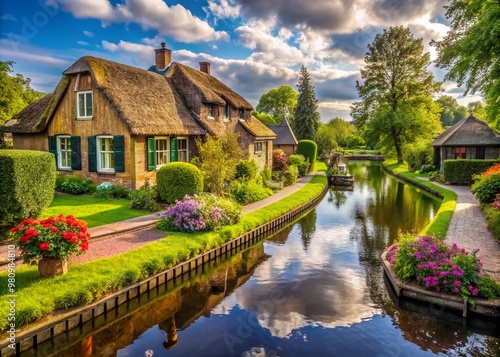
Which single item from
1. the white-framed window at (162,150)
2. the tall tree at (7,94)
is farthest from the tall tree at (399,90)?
the tall tree at (7,94)

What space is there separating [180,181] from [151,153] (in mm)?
3051

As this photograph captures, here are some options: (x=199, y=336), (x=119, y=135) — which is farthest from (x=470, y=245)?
(x=119, y=135)

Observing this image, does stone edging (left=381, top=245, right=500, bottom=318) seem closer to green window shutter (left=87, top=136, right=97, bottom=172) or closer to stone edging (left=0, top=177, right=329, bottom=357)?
stone edging (left=0, top=177, right=329, bottom=357)

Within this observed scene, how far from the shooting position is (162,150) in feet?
66.8

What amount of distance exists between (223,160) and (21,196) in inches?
387

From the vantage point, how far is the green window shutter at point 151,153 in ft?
61.7

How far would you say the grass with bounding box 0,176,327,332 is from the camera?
7.43 m

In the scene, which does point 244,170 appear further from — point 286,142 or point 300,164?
point 286,142

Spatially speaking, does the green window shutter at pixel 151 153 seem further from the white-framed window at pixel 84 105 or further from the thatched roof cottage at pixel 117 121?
the white-framed window at pixel 84 105

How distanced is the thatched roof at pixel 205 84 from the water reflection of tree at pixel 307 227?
9.88 metres

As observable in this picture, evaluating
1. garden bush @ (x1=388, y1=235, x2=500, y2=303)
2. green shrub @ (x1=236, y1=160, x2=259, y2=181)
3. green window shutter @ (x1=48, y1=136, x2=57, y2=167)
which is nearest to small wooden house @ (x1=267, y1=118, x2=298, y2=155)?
green shrub @ (x1=236, y1=160, x2=259, y2=181)

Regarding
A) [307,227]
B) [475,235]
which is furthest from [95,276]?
[475,235]

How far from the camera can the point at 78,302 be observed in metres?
8.06

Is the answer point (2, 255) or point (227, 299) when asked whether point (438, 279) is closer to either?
point (227, 299)
